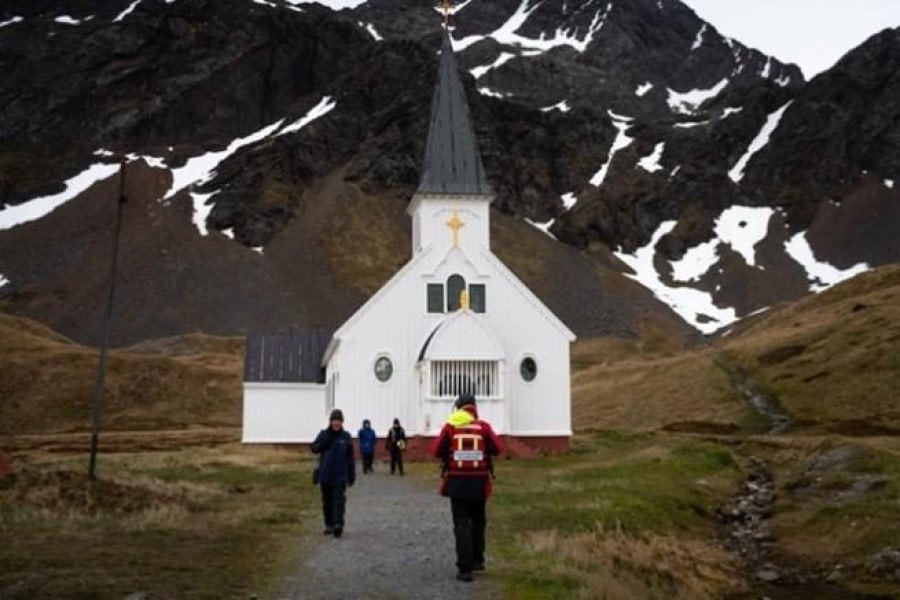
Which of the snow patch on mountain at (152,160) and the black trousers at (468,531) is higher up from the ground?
the snow patch on mountain at (152,160)

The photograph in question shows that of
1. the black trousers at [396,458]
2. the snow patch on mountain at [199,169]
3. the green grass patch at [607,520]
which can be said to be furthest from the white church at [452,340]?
the snow patch on mountain at [199,169]

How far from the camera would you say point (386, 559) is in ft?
52.3

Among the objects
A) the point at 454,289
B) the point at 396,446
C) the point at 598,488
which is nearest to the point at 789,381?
A: the point at 454,289

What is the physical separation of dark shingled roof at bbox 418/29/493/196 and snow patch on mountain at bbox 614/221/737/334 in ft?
374

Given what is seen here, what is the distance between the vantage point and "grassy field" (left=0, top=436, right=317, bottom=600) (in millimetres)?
13188

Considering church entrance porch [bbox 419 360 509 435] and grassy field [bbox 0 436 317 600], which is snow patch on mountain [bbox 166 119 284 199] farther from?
grassy field [bbox 0 436 317 600]

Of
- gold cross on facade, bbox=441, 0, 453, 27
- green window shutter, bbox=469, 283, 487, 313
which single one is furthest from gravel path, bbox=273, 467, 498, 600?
gold cross on facade, bbox=441, 0, 453, 27

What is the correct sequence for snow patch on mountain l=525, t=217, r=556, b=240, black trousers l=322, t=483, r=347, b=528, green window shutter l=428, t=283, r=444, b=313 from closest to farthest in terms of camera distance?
black trousers l=322, t=483, r=347, b=528
green window shutter l=428, t=283, r=444, b=313
snow patch on mountain l=525, t=217, r=556, b=240

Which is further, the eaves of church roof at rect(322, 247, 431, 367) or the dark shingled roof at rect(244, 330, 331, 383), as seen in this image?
the dark shingled roof at rect(244, 330, 331, 383)

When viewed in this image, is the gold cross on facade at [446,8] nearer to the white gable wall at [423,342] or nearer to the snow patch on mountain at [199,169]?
the white gable wall at [423,342]

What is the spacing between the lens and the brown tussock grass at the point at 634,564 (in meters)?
15.1

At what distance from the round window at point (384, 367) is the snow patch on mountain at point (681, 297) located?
121383mm

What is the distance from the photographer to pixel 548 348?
46.7 m

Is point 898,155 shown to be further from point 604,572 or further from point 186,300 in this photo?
point 604,572
